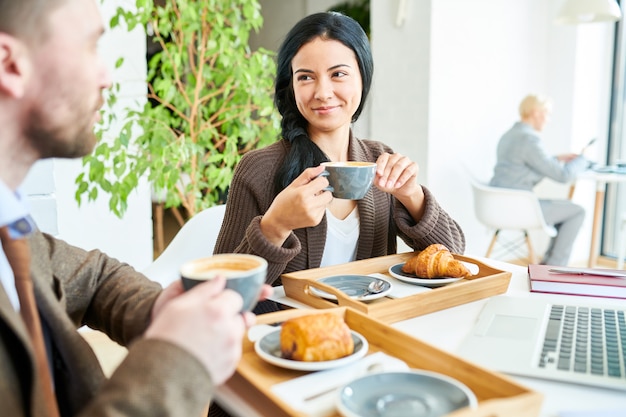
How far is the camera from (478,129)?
457cm

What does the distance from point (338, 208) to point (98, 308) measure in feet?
2.86

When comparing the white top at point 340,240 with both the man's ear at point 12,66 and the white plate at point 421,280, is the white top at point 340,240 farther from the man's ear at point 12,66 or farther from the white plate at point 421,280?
the man's ear at point 12,66

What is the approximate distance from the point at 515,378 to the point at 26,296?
0.71 m

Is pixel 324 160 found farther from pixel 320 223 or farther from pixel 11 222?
pixel 11 222

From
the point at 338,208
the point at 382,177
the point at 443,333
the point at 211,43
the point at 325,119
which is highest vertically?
the point at 211,43

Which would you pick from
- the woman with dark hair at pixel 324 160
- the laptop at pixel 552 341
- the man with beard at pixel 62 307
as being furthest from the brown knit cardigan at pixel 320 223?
the man with beard at pixel 62 307

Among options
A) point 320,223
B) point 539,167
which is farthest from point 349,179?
point 539,167

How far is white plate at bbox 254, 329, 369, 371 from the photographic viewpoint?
87 cm

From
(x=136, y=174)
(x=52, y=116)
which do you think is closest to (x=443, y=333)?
(x=52, y=116)

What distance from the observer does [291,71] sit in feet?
5.95

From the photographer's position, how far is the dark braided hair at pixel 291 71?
172cm

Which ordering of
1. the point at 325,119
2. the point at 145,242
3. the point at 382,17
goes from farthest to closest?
the point at 382,17 → the point at 145,242 → the point at 325,119

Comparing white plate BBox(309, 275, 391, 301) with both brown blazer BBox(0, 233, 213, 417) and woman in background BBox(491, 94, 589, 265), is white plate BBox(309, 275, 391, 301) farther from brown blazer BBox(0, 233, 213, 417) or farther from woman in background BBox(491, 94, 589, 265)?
woman in background BBox(491, 94, 589, 265)

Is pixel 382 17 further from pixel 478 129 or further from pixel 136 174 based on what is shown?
pixel 136 174
